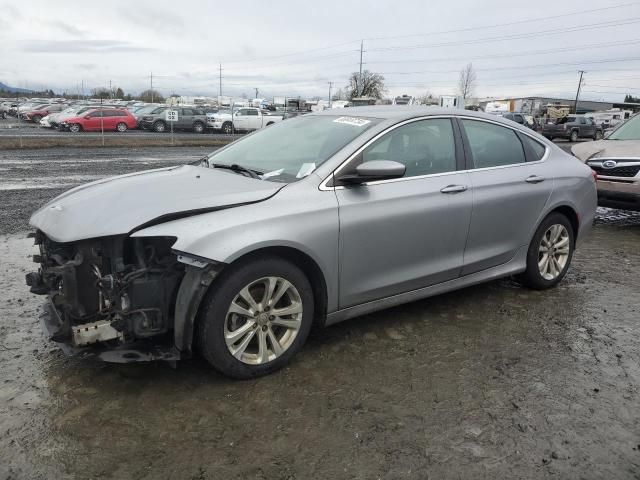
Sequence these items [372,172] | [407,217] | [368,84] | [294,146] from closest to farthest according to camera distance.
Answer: [372,172]
[407,217]
[294,146]
[368,84]

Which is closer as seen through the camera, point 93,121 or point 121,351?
point 121,351

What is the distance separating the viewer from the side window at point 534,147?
4.89 m

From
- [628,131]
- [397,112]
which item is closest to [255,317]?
[397,112]

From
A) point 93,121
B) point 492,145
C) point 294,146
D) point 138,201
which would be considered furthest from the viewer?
A: point 93,121

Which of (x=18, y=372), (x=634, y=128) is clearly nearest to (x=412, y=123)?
(x=18, y=372)

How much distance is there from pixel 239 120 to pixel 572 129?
22.7m

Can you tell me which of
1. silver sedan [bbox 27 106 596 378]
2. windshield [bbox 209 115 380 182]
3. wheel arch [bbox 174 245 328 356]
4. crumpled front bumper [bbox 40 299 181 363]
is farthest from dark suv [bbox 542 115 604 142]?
crumpled front bumper [bbox 40 299 181 363]

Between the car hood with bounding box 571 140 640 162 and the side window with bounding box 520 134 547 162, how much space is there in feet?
12.3

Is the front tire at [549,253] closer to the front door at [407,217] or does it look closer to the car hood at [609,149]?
the front door at [407,217]

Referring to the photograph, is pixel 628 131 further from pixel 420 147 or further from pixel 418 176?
pixel 418 176

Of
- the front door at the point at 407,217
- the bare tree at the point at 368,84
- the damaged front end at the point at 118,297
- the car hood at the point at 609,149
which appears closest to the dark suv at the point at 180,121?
the car hood at the point at 609,149

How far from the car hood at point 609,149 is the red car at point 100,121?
2660 cm

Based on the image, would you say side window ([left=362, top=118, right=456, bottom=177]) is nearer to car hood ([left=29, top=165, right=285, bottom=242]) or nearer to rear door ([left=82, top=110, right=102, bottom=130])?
car hood ([left=29, top=165, right=285, bottom=242])

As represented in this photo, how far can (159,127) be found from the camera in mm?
33656
